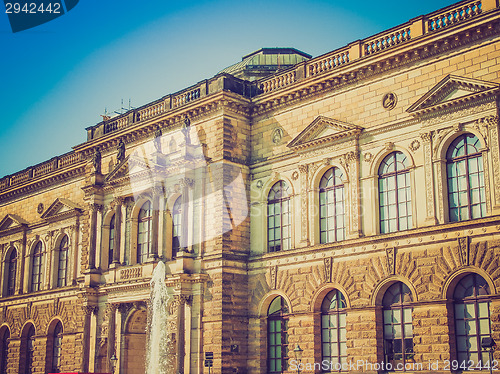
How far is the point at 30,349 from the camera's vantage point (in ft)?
124

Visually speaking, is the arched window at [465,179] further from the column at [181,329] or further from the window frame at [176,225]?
the window frame at [176,225]

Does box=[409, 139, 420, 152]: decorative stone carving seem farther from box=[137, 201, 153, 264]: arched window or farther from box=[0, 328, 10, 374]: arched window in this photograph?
box=[0, 328, 10, 374]: arched window

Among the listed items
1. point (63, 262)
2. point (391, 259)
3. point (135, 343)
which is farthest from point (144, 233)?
point (391, 259)

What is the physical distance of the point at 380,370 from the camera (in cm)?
2345

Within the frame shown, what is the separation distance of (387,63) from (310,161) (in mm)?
4715

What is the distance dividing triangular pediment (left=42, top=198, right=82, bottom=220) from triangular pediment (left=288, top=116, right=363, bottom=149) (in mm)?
14261

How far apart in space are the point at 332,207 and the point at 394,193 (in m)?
2.78

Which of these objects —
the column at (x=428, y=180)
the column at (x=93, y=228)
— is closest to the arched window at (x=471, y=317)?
the column at (x=428, y=180)

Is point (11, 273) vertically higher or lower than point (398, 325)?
higher

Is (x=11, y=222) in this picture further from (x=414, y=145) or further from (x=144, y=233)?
(x=414, y=145)

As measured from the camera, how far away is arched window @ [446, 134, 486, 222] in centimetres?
2211

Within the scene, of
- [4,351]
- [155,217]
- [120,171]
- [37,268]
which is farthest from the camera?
[4,351]

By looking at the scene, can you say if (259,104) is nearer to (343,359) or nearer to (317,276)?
(317,276)

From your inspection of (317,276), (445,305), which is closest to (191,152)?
(317,276)
